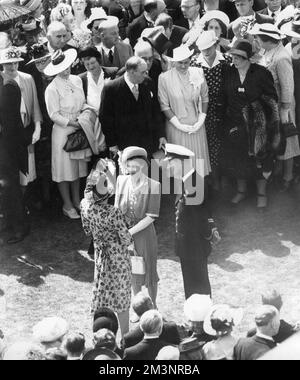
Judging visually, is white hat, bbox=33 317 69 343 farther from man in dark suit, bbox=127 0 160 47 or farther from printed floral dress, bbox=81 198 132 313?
man in dark suit, bbox=127 0 160 47

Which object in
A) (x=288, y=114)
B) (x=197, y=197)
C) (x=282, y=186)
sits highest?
(x=197, y=197)

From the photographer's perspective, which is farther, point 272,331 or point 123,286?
point 123,286

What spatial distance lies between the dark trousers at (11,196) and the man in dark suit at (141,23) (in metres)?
2.88

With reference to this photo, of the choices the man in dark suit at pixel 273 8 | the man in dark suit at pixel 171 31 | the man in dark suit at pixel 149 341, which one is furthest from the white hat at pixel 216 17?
the man in dark suit at pixel 149 341

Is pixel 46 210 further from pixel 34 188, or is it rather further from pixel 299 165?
pixel 299 165

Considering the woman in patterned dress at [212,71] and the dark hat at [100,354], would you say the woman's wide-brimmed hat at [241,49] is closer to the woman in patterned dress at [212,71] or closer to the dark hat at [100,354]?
the woman in patterned dress at [212,71]

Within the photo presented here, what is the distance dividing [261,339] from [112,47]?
505 cm

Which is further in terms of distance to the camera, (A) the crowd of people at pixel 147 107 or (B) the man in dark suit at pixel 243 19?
(B) the man in dark suit at pixel 243 19

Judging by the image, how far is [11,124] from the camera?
31.2 feet

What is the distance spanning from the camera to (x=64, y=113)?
387 inches

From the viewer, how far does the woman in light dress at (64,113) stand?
9.67 meters
